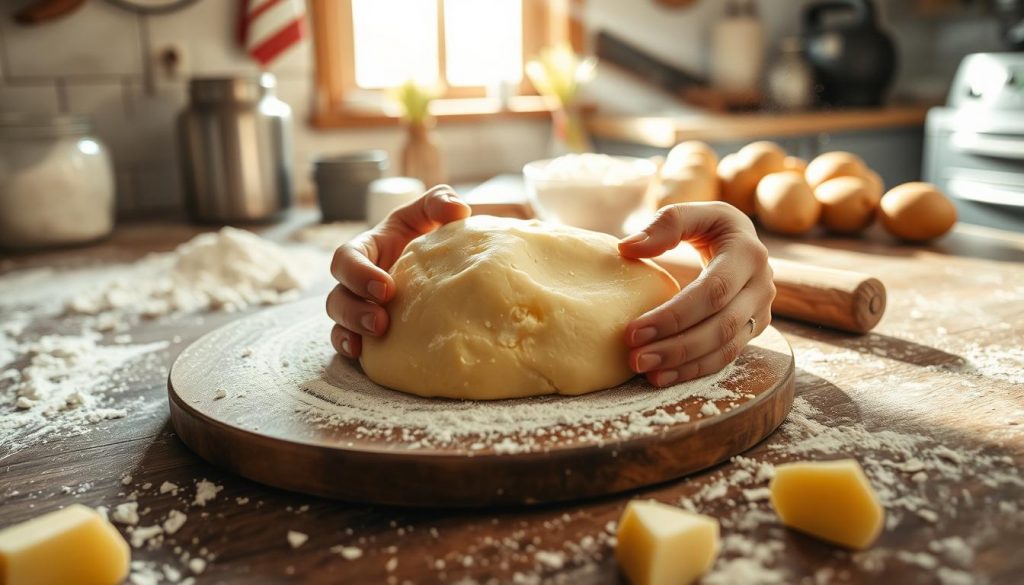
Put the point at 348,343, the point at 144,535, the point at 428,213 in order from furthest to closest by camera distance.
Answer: the point at 428,213 → the point at 348,343 → the point at 144,535

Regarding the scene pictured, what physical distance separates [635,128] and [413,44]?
2.86 feet

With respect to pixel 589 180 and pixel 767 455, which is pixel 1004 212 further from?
pixel 767 455

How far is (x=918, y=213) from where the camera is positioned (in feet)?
4.89

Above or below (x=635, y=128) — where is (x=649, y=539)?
below

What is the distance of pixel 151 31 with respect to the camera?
2.23 meters

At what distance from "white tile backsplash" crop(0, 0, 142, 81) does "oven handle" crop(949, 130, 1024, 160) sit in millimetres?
2456

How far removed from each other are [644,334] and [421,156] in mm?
1544

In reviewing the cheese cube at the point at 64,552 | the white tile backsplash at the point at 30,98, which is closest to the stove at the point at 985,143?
the cheese cube at the point at 64,552

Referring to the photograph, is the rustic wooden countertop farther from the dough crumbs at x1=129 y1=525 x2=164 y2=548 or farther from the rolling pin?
the dough crumbs at x1=129 y1=525 x2=164 y2=548

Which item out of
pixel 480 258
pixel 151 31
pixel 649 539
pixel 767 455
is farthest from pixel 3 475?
pixel 151 31

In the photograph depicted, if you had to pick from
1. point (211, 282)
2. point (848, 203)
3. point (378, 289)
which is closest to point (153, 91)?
point (211, 282)

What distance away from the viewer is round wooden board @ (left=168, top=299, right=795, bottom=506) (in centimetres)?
65

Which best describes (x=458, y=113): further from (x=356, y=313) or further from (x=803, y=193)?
(x=356, y=313)

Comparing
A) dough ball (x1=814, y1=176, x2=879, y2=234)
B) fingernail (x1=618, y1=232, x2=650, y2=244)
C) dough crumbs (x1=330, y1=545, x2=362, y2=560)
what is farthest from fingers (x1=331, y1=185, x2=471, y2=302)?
dough ball (x1=814, y1=176, x2=879, y2=234)
